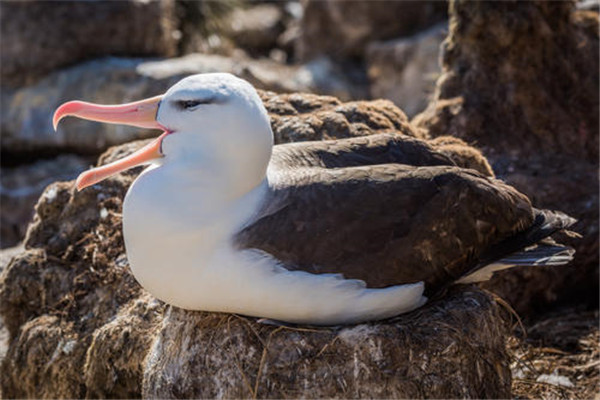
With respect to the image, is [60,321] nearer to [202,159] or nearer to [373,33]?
[202,159]

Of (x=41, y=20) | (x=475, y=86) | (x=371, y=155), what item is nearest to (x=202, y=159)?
(x=371, y=155)

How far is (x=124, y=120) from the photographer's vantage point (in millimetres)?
4324

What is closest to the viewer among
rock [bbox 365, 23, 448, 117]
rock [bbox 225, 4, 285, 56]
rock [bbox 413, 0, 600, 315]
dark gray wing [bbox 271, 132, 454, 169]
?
dark gray wing [bbox 271, 132, 454, 169]

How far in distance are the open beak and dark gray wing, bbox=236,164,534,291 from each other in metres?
0.57

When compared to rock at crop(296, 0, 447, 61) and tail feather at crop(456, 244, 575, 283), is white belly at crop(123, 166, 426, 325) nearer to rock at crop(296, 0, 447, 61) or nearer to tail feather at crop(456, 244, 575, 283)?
tail feather at crop(456, 244, 575, 283)

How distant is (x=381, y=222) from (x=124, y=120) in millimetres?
1258

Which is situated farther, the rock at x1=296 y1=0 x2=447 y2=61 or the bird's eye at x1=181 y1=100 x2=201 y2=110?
the rock at x1=296 y1=0 x2=447 y2=61

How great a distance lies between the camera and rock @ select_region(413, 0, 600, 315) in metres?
6.41

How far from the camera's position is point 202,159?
4.12 metres

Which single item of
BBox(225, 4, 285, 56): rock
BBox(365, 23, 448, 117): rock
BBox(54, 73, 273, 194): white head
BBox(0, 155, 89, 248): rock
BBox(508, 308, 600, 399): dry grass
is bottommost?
BBox(0, 155, 89, 248): rock

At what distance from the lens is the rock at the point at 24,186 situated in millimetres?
9367

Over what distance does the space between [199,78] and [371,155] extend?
3.42ft

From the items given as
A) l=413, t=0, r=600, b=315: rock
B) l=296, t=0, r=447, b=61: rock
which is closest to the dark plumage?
l=413, t=0, r=600, b=315: rock

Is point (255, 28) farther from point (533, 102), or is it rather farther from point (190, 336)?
point (190, 336)
